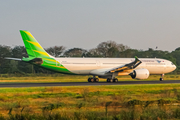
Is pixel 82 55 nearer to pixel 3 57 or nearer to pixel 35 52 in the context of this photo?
pixel 3 57

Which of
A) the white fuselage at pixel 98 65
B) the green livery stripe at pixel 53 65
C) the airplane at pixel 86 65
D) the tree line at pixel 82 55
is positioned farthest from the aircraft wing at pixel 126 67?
the tree line at pixel 82 55

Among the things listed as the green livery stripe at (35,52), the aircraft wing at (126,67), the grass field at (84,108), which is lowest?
the grass field at (84,108)

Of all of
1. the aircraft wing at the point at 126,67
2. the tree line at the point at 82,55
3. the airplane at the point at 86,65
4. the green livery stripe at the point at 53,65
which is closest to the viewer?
the airplane at the point at 86,65

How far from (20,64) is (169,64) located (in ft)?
135

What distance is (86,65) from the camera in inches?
1388

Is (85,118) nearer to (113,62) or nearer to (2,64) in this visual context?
(113,62)

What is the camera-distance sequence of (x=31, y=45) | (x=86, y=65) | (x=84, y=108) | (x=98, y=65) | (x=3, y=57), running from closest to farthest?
1. (x=84, y=108)
2. (x=31, y=45)
3. (x=86, y=65)
4. (x=98, y=65)
5. (x=3, y=57)

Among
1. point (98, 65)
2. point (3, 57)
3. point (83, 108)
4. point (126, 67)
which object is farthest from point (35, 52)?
point (3, 57)

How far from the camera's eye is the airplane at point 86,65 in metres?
32.2

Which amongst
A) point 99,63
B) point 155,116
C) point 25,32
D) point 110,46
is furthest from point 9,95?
point 110,46

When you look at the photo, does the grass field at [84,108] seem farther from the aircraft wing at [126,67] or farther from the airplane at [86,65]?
the aircraft wing at [126,67]

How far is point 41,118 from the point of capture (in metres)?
10.9

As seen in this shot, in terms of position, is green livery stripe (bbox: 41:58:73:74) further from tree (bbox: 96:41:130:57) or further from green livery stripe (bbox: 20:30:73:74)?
tree (bbox: 96:41:130:57)

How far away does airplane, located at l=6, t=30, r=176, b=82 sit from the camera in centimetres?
3219
